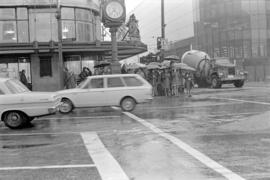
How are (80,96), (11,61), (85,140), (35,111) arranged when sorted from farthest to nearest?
(11,61) → (80,96) → (35,111) → (85,140)

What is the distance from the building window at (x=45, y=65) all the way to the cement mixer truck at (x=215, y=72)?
13.3 meters

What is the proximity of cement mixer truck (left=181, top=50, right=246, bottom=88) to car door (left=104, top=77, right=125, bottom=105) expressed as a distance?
20.3 metres

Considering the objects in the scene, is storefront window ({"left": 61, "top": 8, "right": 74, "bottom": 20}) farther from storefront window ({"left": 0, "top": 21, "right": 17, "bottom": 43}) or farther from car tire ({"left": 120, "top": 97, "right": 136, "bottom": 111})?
car tire ({"left": 120, "top": 97, "right": 136, "bottom": 111})

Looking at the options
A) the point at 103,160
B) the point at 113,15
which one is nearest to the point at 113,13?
the point at 113,15

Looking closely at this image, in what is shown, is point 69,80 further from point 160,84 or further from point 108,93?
point 108,93

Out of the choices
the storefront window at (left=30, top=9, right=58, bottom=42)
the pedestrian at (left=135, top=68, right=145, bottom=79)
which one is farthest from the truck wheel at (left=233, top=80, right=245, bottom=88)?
the storefront window at (left=30, top=9, right=58, bottom=42)

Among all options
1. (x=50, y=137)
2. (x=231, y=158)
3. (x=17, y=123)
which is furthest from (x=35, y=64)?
(x=231, y=158)

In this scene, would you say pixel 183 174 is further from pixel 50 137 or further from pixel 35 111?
pixel 35 111

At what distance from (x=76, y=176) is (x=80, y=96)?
1151 centimetres

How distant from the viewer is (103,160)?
880cm

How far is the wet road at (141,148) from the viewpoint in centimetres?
774

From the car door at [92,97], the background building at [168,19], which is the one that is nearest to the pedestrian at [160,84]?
the car door at [92,97]

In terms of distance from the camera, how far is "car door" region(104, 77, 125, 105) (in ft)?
62.2

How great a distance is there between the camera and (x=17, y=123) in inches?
580
